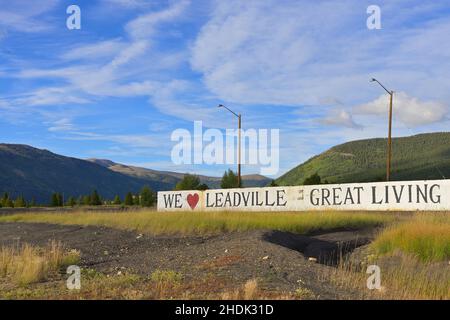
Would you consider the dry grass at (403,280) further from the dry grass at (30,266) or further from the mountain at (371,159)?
the mountain at (371,159)

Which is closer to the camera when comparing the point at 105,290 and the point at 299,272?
the point at 105,290

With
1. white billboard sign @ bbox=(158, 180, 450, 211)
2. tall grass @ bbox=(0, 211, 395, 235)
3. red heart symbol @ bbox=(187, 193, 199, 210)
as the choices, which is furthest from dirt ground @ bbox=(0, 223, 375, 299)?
red heart symbol @ bbox=(187, 193, 199, 210)

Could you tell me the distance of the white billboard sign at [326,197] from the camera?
28453mm

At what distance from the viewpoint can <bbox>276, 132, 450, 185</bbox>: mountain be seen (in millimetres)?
103312

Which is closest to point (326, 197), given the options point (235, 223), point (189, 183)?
point (235, 223)

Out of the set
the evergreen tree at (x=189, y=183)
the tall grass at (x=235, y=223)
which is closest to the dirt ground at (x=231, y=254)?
the tall grass at (x=235, y=223)

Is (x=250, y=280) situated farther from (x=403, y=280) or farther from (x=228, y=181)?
(x=228, y=181)

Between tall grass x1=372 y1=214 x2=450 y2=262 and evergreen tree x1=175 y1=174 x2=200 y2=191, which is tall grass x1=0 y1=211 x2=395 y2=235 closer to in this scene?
tall grass x1=372 y1=214 x2=450 y2=262

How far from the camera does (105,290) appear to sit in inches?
352

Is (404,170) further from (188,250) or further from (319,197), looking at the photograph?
(188,250)

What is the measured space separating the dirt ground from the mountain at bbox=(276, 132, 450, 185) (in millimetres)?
78670

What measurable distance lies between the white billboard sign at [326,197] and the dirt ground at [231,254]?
9.18 m
